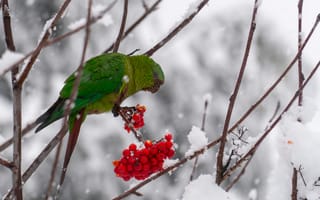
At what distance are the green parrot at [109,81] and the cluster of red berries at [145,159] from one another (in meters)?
0.35

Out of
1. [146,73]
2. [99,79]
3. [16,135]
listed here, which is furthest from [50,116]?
[146,73]

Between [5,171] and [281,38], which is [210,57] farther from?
[5,171]

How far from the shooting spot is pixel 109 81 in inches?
84.8

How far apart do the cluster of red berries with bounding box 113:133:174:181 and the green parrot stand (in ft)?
1.13

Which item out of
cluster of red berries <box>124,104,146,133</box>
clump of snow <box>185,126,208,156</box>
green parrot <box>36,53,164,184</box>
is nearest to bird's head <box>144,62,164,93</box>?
green parrot <box>36,53,164,184</box>

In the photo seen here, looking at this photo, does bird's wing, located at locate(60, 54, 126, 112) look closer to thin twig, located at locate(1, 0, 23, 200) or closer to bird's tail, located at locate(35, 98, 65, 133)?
bird's tail, located at locate(35, 98, 65, 133)

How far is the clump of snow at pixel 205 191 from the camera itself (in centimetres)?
131

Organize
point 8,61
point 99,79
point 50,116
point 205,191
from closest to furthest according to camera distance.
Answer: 1. point 8,61
2. point 205,191
3. point 50,116
4. point 99,79

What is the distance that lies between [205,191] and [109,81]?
0.94 meters

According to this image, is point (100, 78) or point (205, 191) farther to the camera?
point (100, 78)

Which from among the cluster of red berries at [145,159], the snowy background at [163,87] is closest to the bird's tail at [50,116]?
the cluster of red berries at [145,159]

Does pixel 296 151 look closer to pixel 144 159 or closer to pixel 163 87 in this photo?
pixel 144 159

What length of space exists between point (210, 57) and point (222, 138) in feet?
24.2

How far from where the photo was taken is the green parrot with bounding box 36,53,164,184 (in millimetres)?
2033
